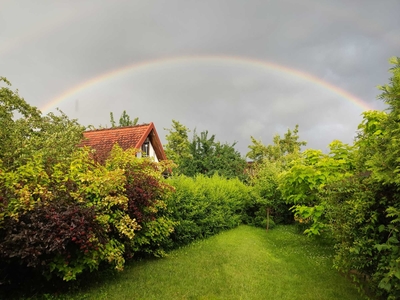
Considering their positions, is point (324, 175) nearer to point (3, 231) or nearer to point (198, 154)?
point (3, 231)

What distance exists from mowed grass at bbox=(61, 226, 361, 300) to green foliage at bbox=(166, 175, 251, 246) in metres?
0.74

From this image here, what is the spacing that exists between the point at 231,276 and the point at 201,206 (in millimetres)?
4659

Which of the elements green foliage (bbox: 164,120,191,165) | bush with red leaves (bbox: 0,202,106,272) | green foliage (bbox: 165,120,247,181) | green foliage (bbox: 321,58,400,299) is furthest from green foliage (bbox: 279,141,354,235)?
green foliage (bbox: 164,120,191,165)

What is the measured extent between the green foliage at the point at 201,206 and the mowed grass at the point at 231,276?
74cm

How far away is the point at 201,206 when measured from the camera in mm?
11516

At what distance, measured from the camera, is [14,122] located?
1020 cm

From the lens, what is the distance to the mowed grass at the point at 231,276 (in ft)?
19.4

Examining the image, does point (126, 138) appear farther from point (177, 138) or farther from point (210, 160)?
point (177, 138)

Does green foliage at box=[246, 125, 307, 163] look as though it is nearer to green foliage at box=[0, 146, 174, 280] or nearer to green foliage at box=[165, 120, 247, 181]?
green foliage at box=[165, 120, 247, 181]

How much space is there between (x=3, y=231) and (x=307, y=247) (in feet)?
30.8

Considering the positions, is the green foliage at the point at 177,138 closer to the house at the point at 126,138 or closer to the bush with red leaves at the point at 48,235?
the house at the point at 126,138

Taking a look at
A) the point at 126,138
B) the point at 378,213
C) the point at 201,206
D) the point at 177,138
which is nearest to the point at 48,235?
the point at 378,213

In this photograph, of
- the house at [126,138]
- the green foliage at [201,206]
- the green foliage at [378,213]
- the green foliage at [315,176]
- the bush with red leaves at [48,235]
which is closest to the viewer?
the green foliage at [378,213]

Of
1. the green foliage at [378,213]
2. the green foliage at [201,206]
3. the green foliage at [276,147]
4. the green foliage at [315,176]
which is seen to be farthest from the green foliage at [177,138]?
the green foliage at [378,213]
